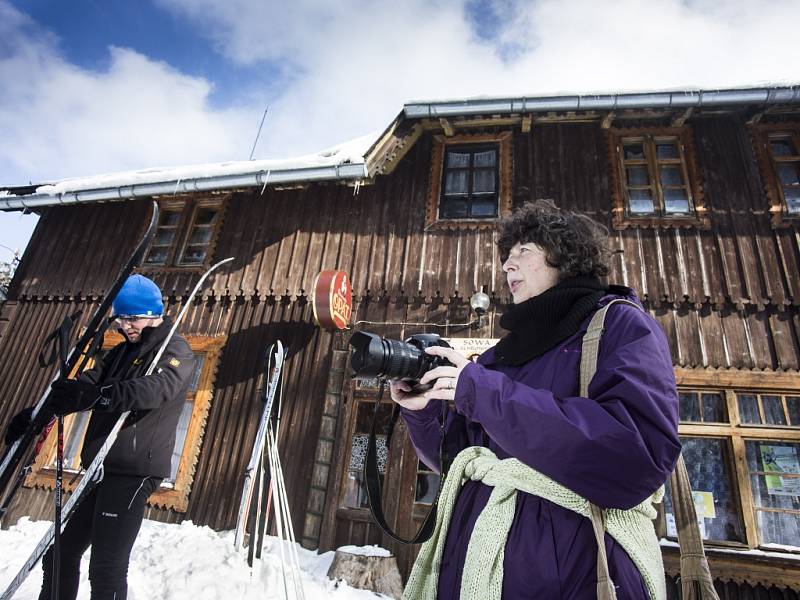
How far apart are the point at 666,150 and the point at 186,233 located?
7711 millimetres

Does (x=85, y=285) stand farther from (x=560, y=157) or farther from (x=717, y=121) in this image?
(x=717, y=121)

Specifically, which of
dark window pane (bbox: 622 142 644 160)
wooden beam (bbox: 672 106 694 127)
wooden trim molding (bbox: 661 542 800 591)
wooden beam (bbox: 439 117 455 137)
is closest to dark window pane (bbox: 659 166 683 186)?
dark window pane (bbox: 622 142 644 160)

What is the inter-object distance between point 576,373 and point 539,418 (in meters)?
0.26

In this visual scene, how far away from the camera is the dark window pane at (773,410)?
15.9ft

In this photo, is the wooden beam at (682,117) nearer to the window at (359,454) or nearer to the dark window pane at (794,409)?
the dark window pane at (794,409)

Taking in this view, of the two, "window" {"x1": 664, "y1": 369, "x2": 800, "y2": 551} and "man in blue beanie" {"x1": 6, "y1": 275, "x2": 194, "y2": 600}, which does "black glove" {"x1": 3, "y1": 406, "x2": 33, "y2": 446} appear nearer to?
"man in blue beanie" {"x1": 6, "y1": 275, "x2": 194, "y2": 600}

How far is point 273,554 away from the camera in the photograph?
484 cm

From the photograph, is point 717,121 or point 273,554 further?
point 717,121

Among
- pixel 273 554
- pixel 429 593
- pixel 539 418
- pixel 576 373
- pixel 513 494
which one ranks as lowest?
pixel 273 554

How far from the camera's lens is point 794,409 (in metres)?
4.85

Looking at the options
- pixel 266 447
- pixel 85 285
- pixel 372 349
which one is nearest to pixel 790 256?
pixel 372 349

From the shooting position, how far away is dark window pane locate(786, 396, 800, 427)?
4.80 metres

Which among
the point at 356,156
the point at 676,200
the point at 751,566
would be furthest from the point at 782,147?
the point at 356,156

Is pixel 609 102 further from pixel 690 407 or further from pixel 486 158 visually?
pixel 690 407
